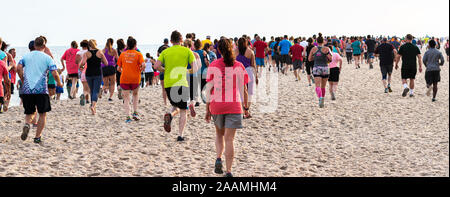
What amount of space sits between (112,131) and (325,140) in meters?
4.13

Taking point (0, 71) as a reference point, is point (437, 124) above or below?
below

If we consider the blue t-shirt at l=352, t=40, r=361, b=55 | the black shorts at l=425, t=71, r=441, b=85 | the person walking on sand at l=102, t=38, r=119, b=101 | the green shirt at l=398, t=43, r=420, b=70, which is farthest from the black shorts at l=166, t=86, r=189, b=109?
the blue t-shirt at l=352, t=40, r=361, b=55

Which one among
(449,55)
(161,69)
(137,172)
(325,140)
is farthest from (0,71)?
(449,55)

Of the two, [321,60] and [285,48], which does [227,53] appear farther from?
[285,48]

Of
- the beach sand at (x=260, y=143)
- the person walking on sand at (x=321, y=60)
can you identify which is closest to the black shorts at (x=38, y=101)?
the beach sand at (x=260, y=143)

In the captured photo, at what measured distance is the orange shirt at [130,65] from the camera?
9.48 meters

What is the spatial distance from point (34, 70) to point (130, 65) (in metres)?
2.21

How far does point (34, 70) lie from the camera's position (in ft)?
25.1

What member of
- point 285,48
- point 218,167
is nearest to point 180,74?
point 218,167

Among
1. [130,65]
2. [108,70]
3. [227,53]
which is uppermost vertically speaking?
[227,53]

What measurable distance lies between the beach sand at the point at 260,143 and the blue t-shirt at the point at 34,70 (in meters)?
0.99

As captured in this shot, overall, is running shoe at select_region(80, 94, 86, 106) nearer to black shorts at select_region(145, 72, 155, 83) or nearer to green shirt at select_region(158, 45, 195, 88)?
green shirt at select_region(158, 45, 195, 88)

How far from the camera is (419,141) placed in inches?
321
